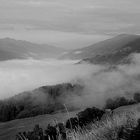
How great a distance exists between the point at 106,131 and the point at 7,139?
538 ft

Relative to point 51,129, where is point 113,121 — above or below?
above

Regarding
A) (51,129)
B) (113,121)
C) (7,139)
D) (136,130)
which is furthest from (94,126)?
(7,139)

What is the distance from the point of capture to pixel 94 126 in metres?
15.2

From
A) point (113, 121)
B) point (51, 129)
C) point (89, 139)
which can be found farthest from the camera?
point (51, 129)

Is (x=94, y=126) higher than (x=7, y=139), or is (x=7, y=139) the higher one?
(x=94, y=126)

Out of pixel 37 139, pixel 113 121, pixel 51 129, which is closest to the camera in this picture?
pixel 113 121

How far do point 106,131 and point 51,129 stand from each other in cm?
1204

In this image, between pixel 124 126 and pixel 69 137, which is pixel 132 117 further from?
pixel 69 137

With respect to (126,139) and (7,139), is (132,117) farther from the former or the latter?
(7,139)

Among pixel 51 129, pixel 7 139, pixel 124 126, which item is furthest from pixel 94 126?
pixel 7 139

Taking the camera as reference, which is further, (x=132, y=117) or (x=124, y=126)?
(x=132, y=117)

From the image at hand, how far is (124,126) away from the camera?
13.4 meters

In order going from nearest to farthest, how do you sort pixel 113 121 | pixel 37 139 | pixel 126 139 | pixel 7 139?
pixel 126 139 → pixel 113 121 → pixel 37 139 → pixel 7 139

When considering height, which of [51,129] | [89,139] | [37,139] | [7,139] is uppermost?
[89,139]
